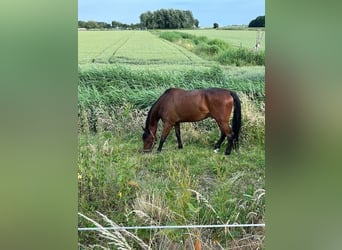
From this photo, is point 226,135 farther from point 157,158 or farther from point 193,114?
point 157,158

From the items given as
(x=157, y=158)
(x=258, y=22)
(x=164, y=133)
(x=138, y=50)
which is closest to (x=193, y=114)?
(x=164, y=133)

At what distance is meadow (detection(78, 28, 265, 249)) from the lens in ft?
9.02

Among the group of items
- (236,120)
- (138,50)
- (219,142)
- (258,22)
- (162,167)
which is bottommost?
(162,167)

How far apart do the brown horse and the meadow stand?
0.12ft

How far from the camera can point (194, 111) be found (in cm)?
288

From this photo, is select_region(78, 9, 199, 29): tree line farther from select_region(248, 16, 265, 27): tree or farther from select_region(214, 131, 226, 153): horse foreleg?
select_region(214, 131, 226, 153): horse foreleg

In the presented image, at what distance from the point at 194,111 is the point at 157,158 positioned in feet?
1.19

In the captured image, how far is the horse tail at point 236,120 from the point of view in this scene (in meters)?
2.84

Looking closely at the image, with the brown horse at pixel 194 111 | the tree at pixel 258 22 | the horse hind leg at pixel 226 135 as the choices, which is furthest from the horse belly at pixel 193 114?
the tree at pixel 258 22

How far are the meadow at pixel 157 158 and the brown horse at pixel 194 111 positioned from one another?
0.12 feet

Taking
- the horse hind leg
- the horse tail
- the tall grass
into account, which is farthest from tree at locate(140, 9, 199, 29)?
the horse hind leg
